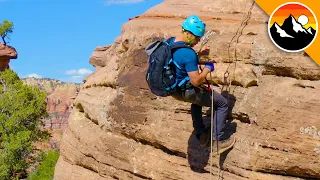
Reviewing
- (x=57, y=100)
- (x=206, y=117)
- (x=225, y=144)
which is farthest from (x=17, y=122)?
(x=57, y=100)

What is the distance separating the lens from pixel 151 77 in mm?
8344

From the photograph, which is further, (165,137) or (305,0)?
(165,137)

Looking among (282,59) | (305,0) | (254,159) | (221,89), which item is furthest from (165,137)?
(305,0)

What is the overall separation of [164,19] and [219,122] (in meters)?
4.41

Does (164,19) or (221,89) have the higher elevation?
(164,19)

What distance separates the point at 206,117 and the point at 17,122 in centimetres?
2859

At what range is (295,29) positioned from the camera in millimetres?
8930

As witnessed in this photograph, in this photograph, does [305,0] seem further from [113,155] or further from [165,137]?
[113,155]

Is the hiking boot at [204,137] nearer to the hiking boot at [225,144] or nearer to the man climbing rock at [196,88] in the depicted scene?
the man climbing rock at [196,88]

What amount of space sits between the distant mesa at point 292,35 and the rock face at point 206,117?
0.17 metres

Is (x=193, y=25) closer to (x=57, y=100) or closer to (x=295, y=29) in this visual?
(x=295, y=29)

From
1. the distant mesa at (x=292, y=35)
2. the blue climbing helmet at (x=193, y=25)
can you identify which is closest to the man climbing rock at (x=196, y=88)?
the blue climbing helmet at (x=193, y=25)

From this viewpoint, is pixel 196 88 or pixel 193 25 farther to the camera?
pixel 196 88

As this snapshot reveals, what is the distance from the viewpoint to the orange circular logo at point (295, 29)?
29.0 feet
